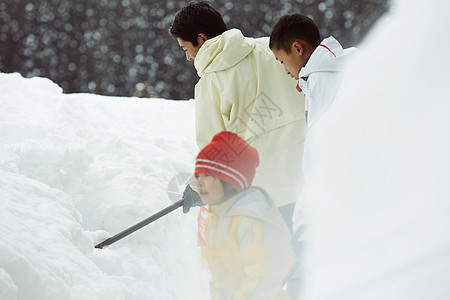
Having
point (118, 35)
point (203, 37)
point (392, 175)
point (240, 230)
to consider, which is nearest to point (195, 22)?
point (203, 37)

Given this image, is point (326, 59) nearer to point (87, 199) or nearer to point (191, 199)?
point (191, 199)

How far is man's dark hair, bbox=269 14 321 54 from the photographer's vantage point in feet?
5.67

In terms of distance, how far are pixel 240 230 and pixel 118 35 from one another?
12.1 meters

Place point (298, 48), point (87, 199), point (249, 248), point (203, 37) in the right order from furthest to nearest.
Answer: point (87, 199) → point (203, 37) → point (298, 48) → point (249, 248)

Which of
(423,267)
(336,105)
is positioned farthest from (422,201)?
(336,105)

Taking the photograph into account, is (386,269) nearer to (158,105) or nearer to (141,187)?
(141,187)

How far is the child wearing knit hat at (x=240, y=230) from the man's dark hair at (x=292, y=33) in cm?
37

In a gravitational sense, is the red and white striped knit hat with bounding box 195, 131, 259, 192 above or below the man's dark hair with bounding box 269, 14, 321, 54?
below

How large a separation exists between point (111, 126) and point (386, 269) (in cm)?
299

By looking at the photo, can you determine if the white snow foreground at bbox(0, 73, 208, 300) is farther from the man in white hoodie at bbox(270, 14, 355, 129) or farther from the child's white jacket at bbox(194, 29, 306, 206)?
the man in white hoodie at bbox(270, 14, 355, 129)

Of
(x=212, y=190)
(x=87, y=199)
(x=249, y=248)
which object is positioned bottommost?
(x=87, y=199)

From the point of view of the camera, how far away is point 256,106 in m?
1.87

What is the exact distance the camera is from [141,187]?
2.77 meters

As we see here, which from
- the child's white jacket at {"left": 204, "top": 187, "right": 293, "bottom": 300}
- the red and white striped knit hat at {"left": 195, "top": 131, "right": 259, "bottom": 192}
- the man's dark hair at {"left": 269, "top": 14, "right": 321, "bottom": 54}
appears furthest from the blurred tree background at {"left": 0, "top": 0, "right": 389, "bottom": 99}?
the child's white jacket at {"left": 204, "top": 187, "right": 293, "bottom": 300}
